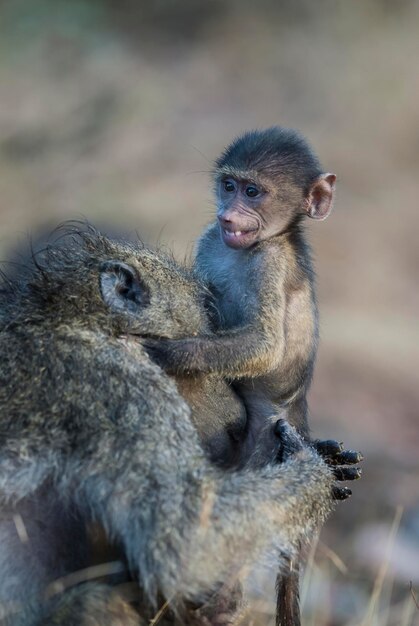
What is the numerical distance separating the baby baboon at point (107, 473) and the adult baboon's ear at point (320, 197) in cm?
132

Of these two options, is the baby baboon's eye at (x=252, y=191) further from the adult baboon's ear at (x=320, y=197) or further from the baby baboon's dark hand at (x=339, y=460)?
the baby baboon's dark hand at (x=339, y=460)

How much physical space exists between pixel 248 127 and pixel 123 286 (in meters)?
11.2

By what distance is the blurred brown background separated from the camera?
12266 millimetres

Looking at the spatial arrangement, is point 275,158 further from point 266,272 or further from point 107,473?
point 107,473

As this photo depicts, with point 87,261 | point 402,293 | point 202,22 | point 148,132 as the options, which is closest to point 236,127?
point 148,132

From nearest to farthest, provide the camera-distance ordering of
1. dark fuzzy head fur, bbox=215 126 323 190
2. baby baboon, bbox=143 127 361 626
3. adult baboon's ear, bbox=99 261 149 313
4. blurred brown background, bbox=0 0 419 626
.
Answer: adult baboon's ear, bbox=99 261 149 313
baby baboon, bbox=143 127 361 626
dark fuzzy head fur, bbox=215 126 323 190
blurred brown background, bbox=0 0 419 626

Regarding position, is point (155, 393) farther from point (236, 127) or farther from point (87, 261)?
point (236, 127)

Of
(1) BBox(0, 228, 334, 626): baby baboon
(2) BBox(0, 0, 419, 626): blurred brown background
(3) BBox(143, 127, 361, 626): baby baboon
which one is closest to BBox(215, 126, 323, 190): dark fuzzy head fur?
(3) BBox(143, 127, 361, 626): baby baboon

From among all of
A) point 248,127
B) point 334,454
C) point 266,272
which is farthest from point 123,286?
point 248,127

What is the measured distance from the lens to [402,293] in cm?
1326

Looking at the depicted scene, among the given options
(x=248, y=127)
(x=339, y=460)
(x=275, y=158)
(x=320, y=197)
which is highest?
(x=248, y=127)

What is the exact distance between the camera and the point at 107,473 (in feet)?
10.8

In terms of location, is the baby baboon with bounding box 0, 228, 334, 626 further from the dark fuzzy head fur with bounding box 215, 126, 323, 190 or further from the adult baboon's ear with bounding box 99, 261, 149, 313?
the dark fuzzy head fur with bounding box 215, 126, 323, 190

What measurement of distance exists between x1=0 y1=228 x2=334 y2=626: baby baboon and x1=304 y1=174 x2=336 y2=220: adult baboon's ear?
132cm
